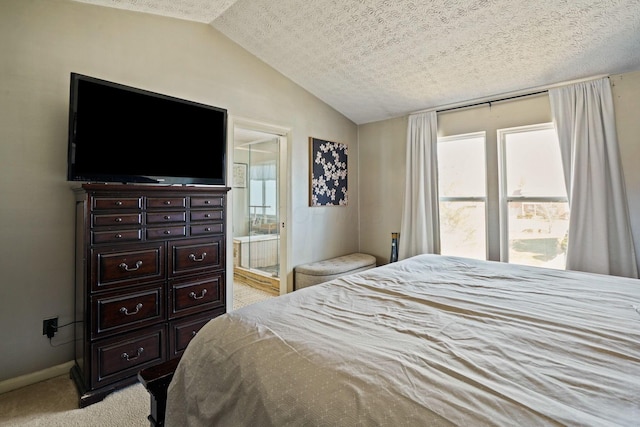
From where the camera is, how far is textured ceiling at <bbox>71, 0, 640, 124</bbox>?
2.25 m

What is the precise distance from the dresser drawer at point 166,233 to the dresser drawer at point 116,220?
0.11 meters

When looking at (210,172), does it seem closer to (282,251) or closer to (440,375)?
(282,251)

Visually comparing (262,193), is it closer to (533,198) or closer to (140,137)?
(140,137)

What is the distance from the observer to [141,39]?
8.32 feet

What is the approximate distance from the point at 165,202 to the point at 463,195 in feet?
10.6

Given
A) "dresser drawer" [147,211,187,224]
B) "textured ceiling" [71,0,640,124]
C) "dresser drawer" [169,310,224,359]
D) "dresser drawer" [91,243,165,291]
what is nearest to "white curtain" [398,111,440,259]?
"textured ceiling" [71,0,640,124]

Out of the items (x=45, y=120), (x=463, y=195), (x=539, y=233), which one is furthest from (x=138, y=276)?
(x=539, y=233)

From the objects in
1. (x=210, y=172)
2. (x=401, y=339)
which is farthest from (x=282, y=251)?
(x=401, y=339)

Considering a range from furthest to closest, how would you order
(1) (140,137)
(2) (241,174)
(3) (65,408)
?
1. (2) (241,174)
2. (1) (140,137)
3. (3) (65,408)

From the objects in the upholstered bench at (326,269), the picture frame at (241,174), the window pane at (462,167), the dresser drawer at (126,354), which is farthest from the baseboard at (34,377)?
the window pane at (462,167)

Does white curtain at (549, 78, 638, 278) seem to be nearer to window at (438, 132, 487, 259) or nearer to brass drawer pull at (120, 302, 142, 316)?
window at (438, 132, 487, 259)

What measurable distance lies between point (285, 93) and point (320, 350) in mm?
3242

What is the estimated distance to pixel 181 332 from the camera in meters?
2.30

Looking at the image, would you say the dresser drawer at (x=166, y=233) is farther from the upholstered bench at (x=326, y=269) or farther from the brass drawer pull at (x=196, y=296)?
the upholstered bench at (x=326, y=269)
